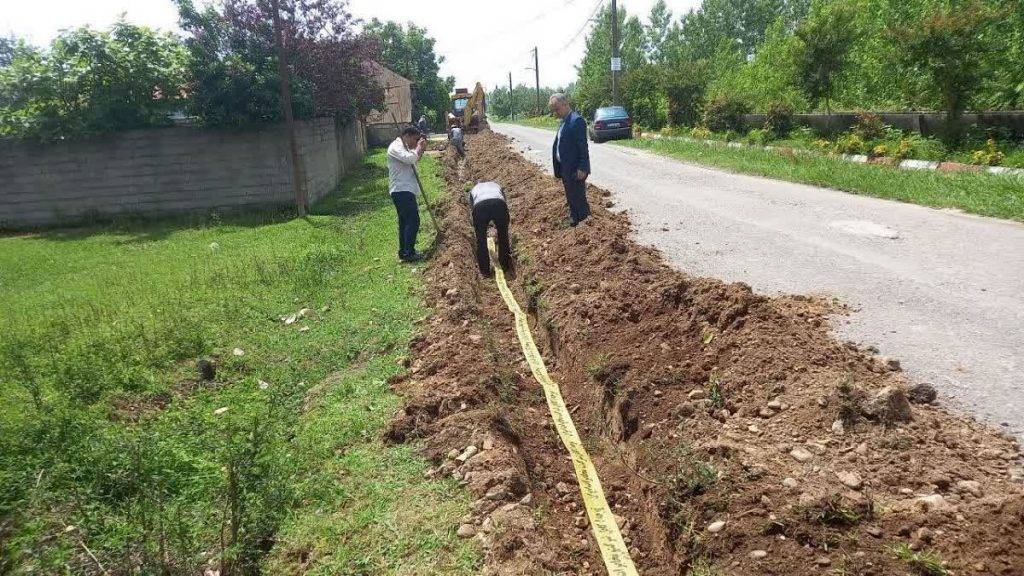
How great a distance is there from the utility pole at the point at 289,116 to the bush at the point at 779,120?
594 inches

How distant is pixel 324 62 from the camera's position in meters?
17.3

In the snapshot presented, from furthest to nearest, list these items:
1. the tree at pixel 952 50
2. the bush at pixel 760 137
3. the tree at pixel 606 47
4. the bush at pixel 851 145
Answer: the tree at pixel 606 47 → the bush at pixel 760 137 → the bush at pixel 851 145 → the tree at pixel 952 50

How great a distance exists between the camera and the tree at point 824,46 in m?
18.7

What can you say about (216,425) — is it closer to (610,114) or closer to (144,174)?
(144,174)

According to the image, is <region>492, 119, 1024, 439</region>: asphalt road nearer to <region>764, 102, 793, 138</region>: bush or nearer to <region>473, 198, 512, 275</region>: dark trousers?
<region>473, 198, 512, 275</region>: dark trousers

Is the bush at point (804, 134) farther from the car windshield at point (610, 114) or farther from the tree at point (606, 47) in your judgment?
the tree at point (606, 47)

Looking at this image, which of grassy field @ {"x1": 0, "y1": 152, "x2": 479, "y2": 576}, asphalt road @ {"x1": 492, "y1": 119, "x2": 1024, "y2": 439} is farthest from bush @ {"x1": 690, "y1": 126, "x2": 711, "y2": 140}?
grassy field @ {"x1": 0, "y1": 152, "x2": 479, "y2": 576}

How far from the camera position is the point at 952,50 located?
13578 millimetres

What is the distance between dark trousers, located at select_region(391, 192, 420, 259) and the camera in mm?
8836

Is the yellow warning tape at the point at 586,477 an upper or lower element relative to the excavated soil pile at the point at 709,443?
lower

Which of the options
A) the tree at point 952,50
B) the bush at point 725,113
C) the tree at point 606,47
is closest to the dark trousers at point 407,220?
the tree at point 952,50

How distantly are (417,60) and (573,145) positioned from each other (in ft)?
181

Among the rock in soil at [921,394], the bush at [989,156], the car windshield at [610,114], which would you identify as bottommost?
the rock in soil at [921,394]

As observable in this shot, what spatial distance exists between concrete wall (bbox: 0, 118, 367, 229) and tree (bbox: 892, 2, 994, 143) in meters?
14.1
